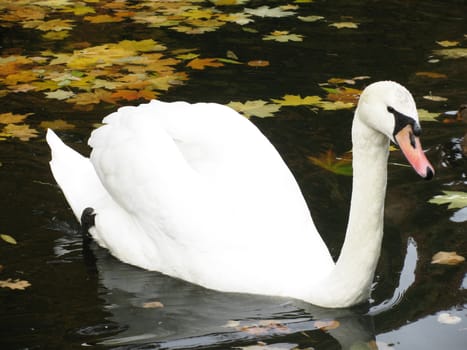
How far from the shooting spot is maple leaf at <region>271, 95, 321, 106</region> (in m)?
8.55

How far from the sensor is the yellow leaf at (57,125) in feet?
26.3

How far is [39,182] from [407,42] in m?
4.55

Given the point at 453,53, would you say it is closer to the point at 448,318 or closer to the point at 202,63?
the point at 202,63

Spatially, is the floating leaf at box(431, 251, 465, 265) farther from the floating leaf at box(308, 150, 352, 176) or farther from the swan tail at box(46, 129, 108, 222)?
the swan tail at box(46, 129, 108, 222)

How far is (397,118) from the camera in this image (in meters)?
4.66

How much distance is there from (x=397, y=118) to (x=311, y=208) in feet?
7.20

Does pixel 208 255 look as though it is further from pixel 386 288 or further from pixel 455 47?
pixel 455 47

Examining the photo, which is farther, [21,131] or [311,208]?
[21,131]

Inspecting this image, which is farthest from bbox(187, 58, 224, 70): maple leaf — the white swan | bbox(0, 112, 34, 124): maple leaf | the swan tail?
the white swan

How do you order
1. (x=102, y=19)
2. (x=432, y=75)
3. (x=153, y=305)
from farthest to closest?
(x=102, y=19)
(x=432, y=75)
(x=153, y=305)

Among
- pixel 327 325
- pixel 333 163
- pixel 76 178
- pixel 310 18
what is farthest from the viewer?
pixel 310 18

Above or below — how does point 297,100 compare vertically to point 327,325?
above

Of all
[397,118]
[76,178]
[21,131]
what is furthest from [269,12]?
[397,118]

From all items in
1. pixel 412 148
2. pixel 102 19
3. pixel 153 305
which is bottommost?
pixel 153 305
